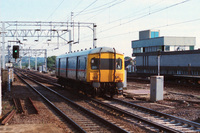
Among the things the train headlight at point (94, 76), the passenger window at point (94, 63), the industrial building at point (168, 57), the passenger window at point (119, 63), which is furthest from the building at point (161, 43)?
the train headlight at point (94, 76)

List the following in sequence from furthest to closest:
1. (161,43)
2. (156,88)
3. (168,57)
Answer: (161,43)
(168,57)
(156,88)

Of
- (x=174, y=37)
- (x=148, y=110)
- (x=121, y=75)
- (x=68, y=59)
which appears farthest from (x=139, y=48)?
(x=148, y=110)

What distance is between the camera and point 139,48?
68562 millimetres

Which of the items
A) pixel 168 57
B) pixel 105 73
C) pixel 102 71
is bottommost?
pixel 105 73

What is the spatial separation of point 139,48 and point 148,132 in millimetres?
60461

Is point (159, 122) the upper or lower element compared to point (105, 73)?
lower

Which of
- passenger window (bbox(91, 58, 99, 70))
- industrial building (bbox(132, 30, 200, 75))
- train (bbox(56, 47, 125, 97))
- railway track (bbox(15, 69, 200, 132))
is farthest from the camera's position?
industrial building (bbox(132, 30, 200, 75))

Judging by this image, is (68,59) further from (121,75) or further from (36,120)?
(36,120)

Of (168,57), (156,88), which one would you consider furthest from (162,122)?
(168,57)

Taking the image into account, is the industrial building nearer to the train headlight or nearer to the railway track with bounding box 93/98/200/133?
the train headlight

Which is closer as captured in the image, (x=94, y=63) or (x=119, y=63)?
(x=94, y=63)

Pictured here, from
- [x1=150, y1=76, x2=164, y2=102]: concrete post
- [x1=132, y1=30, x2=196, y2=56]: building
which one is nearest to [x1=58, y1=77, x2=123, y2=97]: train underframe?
[x1=150, y1=76, x2=164, y2=102]: concrete post

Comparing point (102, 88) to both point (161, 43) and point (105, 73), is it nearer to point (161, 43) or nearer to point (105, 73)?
point (105, 73)

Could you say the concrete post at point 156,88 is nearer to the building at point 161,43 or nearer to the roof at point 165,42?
the building at point 161,43
